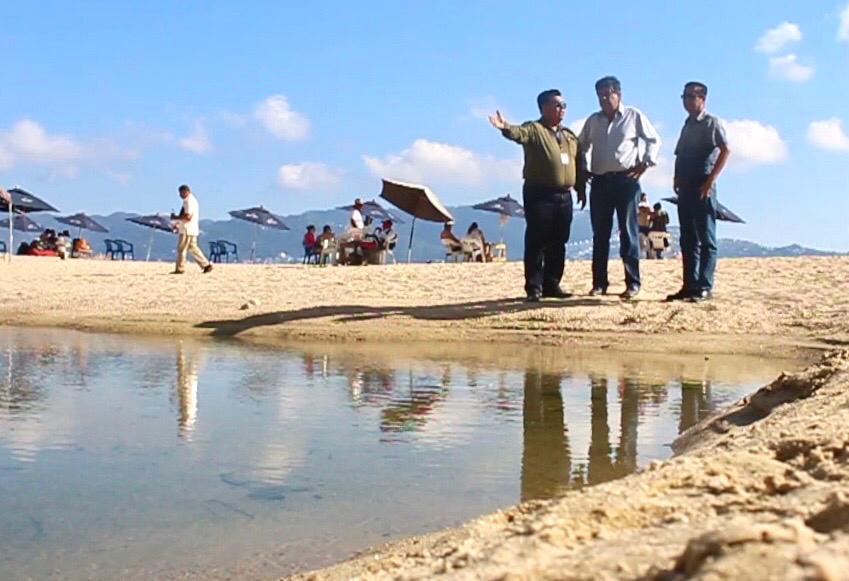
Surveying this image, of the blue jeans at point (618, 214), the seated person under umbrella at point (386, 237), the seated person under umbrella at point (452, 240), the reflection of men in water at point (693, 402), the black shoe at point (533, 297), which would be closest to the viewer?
the reflection of men in water at point (693, 402)

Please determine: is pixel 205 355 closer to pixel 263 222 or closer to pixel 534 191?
pixel 534 191

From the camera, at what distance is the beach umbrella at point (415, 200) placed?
2481 centimetres

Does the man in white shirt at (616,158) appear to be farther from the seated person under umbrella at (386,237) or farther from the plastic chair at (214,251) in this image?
the plastic chair at (214,251)

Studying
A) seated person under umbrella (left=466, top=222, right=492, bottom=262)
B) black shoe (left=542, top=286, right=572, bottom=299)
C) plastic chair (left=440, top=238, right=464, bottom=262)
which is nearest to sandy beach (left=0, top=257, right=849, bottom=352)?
black shoe (left=542, top=286, right=572, bottom=299)

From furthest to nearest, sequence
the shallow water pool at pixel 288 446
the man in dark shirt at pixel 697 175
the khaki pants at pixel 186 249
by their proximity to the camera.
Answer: the khaki pants at pixel 186 249 < the man in dark shirt at pixel 697 175 < the shallow water pool at pixel 288 446

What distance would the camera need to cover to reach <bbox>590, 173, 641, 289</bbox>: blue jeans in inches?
422

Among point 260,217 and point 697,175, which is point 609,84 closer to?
point 697,175

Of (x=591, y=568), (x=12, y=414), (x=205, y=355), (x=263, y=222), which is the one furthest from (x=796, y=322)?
(x=263, y=222)

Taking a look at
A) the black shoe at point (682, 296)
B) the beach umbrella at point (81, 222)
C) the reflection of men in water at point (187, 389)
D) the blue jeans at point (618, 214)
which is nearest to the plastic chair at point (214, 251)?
the beach umbrella at point (81, 222)

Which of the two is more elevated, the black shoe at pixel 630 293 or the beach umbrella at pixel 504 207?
the beach umbrella at pixel 504 207

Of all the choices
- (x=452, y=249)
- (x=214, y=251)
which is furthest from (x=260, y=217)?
(x=452, y=249)

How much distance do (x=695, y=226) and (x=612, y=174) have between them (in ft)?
3.11

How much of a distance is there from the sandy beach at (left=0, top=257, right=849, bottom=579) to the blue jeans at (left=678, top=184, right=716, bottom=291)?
1.75ft

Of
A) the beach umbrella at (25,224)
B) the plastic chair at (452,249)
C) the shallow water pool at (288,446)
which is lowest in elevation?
the shallow water pool at (288,446)
